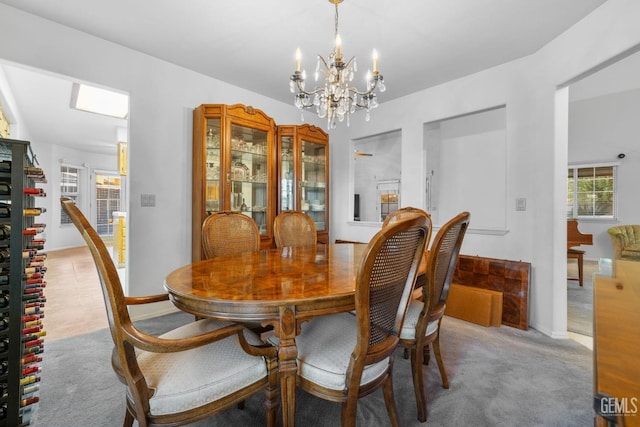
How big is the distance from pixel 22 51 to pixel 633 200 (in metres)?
9.07

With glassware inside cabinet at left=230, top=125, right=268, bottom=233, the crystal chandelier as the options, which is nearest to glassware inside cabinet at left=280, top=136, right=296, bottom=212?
glassware inside cabinet at left=230, top=125, right=268, bottom=233

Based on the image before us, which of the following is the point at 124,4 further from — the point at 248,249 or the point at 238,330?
the point at 238,330

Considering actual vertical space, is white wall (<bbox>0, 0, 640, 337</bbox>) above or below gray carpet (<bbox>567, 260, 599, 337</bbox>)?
above

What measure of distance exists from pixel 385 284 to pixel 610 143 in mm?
7597

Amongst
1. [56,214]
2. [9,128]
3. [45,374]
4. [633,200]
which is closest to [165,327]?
[45,374]

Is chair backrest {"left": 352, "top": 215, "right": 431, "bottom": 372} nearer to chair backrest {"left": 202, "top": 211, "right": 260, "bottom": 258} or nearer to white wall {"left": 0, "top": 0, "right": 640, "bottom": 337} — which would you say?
chair backrest {"left": 202, "top": 211, "right": 260, "bottom": 258}

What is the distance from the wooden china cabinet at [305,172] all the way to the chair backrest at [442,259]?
2341 millimetres

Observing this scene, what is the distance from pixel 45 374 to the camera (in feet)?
5.83

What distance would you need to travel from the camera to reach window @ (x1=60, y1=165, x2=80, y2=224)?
283 inches

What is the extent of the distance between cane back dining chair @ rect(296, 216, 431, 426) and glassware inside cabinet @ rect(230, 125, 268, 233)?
7.69ft

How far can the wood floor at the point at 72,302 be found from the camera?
2.51 metres

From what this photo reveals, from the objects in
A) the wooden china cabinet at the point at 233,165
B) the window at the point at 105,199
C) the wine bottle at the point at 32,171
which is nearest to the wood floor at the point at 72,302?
the wooden china cabinet at the point at 233,165

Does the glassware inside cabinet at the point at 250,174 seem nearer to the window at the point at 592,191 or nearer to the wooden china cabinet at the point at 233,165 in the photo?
the wooden china cabinet at the point at 233,165

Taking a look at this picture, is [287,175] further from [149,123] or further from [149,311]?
[149,311]
